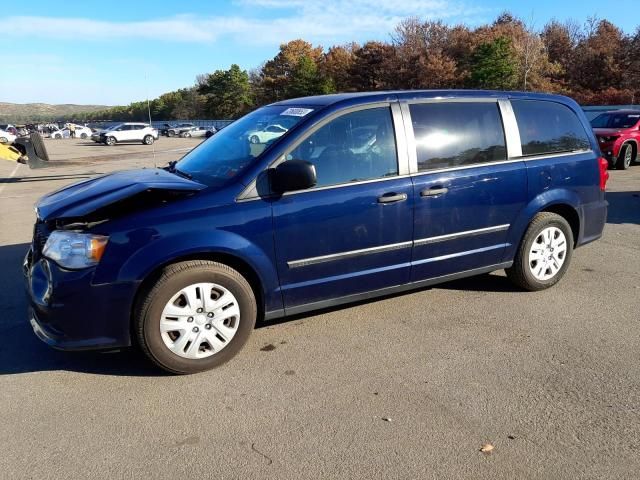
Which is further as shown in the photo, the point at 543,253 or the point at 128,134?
the point at 128,134

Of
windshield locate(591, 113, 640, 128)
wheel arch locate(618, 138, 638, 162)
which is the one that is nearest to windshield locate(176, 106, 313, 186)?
wheel arch locate(618, 138, 638, 162)

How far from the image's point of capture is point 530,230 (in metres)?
4.65

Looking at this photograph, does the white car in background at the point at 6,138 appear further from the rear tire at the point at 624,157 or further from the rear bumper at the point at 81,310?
the rear tire at the point at 624,157

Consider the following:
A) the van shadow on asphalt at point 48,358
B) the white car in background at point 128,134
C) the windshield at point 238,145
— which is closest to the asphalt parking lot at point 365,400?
the van shadow on asphalt at point 48,358

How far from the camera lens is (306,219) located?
359 centimetres

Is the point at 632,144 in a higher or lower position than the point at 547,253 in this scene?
higher

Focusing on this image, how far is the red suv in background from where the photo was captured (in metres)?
14.0

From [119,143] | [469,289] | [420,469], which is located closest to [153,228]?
[420,469]

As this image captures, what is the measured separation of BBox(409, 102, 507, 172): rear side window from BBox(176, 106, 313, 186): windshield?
3.10 ft

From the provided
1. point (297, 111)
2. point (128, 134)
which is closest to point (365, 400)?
point (297, 111)

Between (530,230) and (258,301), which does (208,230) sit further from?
(530,230)

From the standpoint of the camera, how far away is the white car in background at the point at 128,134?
40.3 m

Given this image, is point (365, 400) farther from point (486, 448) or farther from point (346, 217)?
point (346, 217)

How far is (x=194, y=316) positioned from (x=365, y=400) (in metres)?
1.23
